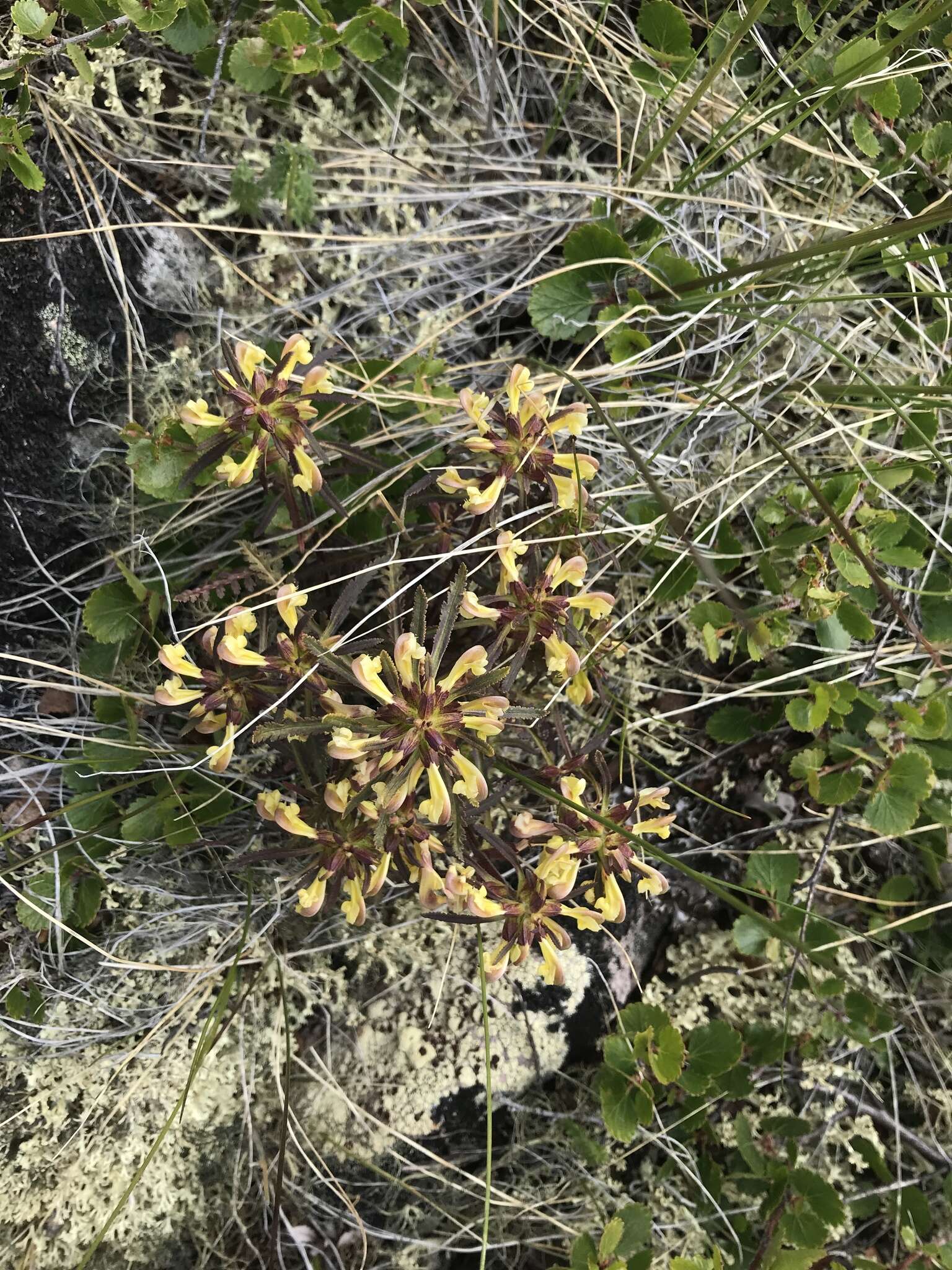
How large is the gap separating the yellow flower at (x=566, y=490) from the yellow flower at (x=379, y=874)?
579 millimetres

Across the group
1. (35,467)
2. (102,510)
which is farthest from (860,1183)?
(35,467)

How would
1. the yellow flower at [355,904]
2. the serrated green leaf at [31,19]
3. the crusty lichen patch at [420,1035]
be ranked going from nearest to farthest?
the yellow flower at [355,904], the serrated green leaf at [31,19], the crusty lichen patch at [420,1035]

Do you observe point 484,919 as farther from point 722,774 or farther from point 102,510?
point 102,510

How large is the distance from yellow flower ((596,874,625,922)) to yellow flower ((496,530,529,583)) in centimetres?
49

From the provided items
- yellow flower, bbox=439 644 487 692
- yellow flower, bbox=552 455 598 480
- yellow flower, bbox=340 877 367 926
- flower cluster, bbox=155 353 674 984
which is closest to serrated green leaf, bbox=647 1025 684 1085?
flower cluster, bbox=155 353 674 984

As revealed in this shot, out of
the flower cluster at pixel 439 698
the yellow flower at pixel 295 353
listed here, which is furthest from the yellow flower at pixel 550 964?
the yellow flower at pixel 295 353

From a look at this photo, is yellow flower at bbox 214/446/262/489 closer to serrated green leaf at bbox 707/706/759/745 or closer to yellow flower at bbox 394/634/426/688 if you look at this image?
yellow flower at bbox 394/634/426/688

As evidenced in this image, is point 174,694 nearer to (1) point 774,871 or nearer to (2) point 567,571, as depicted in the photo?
(2) point 567,571

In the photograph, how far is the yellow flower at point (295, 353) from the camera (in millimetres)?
1235

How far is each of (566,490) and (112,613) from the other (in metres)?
0.84

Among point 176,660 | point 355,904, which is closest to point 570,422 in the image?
point 176,660

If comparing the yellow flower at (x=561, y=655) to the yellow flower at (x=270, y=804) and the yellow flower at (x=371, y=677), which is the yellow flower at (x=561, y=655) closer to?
the yellow flower at (x=371, y=677)

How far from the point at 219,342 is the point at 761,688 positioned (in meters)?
1.29

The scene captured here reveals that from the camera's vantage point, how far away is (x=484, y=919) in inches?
48.3
